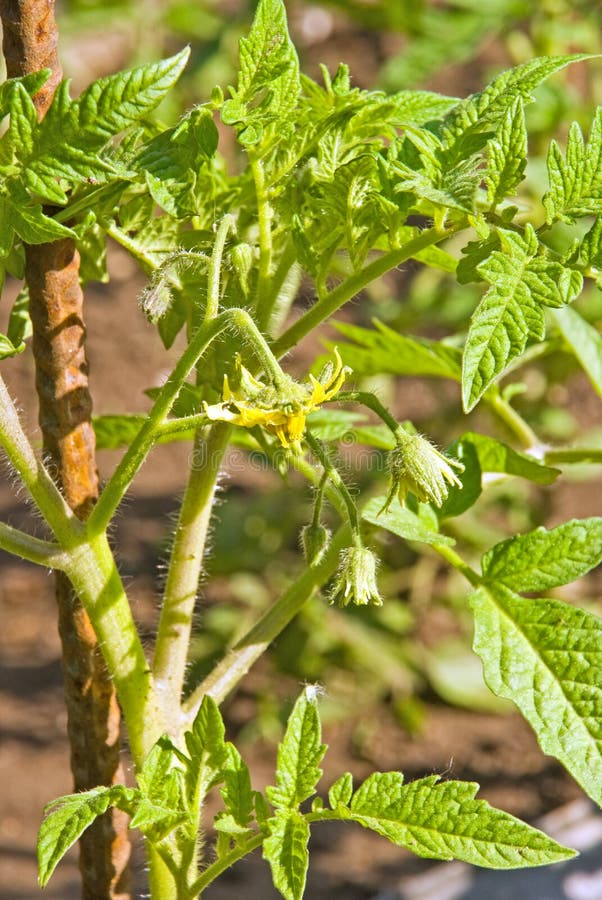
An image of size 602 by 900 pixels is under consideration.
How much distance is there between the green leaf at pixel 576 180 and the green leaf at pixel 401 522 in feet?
0.91

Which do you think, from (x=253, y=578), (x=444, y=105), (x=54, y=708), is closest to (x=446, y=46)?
(x=253, y=578)

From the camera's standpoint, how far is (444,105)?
969mm

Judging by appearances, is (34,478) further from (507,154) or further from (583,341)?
(583,341)

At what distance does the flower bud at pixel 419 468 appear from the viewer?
2.98ft

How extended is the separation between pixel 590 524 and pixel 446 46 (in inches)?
69.7

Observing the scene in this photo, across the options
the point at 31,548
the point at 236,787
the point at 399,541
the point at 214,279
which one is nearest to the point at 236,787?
the point at 236,787

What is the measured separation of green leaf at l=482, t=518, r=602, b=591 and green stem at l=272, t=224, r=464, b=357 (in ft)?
0.88

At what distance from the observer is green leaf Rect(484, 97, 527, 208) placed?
32.2 inches

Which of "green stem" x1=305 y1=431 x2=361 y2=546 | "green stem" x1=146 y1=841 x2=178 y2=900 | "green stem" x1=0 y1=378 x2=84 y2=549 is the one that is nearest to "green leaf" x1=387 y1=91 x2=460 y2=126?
"green stem" x1=305 y1=431 x2=361 y2=546

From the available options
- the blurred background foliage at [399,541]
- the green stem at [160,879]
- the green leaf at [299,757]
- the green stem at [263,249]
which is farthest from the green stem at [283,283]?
the blurred background foliage at [399,541]

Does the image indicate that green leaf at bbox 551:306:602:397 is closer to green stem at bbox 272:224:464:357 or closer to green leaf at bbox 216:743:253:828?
green stem at bbox 272:224:464:357

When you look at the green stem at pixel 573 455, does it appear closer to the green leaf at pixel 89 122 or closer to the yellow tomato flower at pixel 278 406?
the yellow tomato flower at pixel 278 406

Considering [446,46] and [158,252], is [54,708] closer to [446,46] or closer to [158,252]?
[446,46]

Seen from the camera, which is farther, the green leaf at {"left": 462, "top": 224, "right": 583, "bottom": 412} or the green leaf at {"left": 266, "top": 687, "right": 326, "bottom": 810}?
the green leaf at {"left": 266, "top": 687, "right": 326, "bottom": 810}
